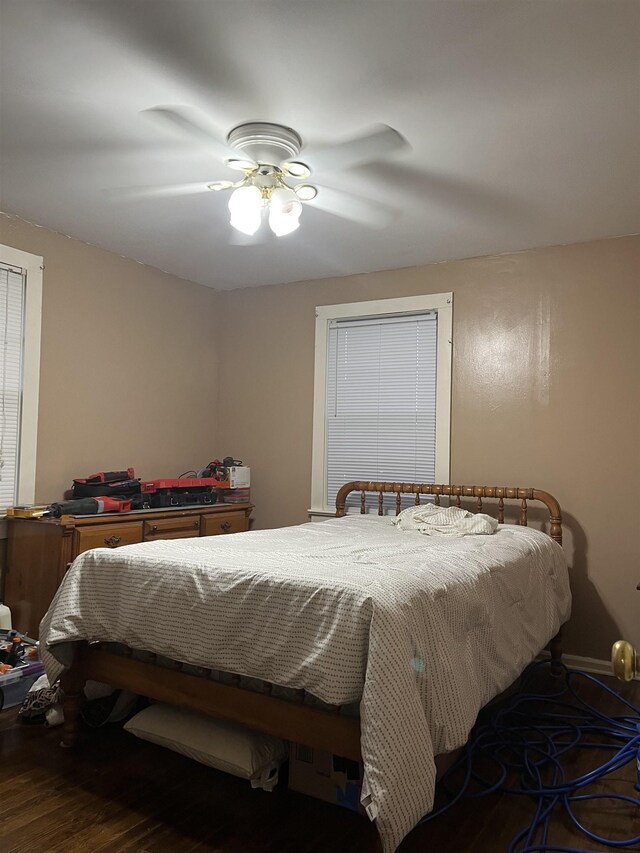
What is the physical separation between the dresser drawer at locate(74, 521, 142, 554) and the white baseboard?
2.40 meters

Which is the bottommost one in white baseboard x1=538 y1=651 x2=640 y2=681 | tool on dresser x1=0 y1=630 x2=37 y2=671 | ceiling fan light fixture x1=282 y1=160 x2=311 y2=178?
white baseboard x1=538 y1=651 x2=640 y2=681

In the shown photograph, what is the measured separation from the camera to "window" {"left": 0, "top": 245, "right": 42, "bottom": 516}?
344 centimetres

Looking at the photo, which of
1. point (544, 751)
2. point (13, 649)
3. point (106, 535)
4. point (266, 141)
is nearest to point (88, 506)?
point (106, 535)

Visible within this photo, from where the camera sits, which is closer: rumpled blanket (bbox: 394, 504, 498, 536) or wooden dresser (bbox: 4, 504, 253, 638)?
wooden dresser (bbox: 4, 504, 253, 638)

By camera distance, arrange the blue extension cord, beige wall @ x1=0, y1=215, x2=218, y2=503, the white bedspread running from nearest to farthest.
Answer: the white bedspread, the blue extension cord, beige wall @ x1=0, y1=215, x2=218, y2=503

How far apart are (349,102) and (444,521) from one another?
2.13m

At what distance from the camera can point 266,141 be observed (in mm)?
2527

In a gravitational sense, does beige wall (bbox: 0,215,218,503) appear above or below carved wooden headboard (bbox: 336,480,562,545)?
above

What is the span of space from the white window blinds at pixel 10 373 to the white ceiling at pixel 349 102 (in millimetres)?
409

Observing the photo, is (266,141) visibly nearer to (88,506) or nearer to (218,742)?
(88,506)

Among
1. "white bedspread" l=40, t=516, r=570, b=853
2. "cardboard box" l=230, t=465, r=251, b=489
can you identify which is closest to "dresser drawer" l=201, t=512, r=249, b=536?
"cardboard box" l=230, t=465, r=251, b=489

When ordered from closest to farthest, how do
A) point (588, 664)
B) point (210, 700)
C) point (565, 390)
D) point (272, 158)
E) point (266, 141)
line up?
point (210, 700) → point (266, 141) → point (272, 158) → point (588, 664) → point (565, 390)

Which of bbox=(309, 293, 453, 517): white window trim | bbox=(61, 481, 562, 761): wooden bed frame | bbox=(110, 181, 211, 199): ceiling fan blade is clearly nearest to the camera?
bbox=(61, 481, 562, 761): wooden bed frame

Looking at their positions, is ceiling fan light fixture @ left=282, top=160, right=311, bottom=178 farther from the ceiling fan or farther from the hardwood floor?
the hardwood floor
